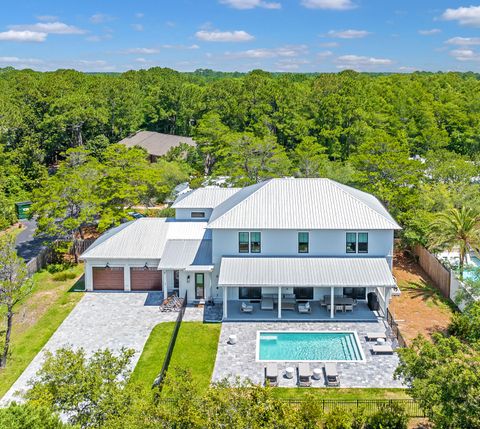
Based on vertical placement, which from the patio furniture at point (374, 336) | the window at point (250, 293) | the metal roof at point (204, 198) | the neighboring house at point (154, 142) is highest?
the neighboring house at point (154, 142)

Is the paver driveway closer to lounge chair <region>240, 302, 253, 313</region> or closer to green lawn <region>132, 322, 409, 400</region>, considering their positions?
green lawn <region>132, 322, 409, 400</region>

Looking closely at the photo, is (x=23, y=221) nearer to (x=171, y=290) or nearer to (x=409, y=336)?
(x=171, y=290)

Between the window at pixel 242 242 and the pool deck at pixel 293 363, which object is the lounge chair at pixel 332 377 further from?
the window at pixel 242 242

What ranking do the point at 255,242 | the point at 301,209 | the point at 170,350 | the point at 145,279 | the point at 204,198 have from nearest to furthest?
the point at 170,350 < the point at 255,242 < the point at 301,209 < the point at 145,279 < the point at 204,198

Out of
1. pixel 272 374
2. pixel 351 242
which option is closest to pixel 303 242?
pixel 351 242

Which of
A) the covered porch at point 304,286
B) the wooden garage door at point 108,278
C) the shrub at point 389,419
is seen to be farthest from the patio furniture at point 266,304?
the shrub at point 389,419

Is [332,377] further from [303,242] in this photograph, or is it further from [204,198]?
[204,198]

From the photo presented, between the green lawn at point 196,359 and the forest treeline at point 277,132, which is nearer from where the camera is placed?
the green lawn at point 196,359
